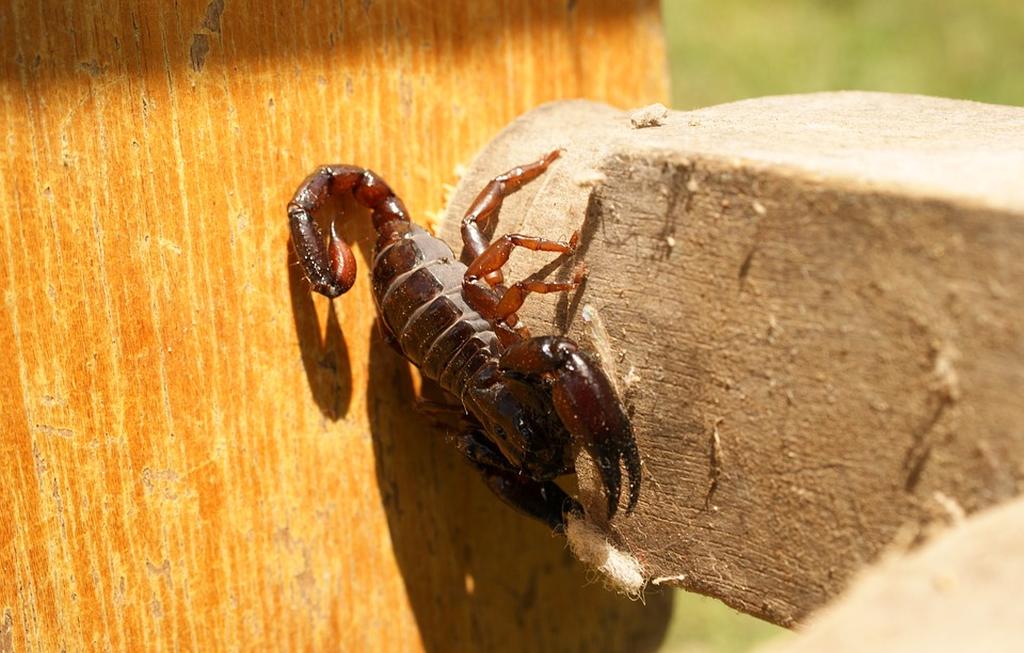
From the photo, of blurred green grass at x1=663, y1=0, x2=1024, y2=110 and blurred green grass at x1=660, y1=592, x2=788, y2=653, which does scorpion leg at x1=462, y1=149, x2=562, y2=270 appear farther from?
blurred green grass at x1=663, y1=0, x2=1024, y2=110

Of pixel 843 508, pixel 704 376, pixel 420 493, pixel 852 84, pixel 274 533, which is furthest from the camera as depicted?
pixel 852 84

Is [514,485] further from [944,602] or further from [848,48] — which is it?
[848,48]

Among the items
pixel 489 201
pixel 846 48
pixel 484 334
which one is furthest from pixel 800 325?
pixel 846 48

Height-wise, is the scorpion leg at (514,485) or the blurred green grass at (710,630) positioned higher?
the scorpion leg at (514,485)

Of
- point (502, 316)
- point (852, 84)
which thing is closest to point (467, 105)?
point (502, 316)

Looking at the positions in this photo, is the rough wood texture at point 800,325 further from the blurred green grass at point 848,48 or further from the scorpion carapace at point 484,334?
the blurred green grass at point 848,48

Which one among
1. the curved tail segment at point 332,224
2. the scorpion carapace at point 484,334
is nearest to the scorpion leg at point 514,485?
the scorpion carapace at point 484,334

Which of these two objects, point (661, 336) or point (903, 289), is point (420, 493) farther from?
point (903, 289)

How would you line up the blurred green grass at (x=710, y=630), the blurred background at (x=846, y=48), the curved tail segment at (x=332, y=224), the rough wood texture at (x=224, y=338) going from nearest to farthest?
the rough wood texture at (x=224, y=338) → the curved tail segment at (x=332, y=224) → the blurred green grass at (x=710, y=630) → the blurred background at (x=846, y=48)
